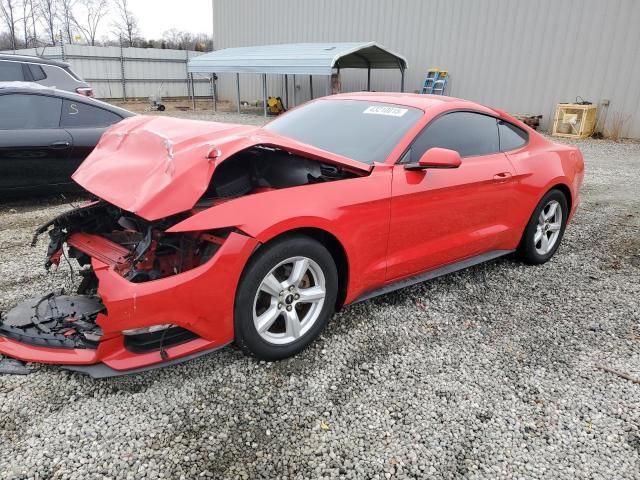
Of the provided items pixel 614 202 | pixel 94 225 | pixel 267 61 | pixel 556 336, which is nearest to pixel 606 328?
pixel 556 336

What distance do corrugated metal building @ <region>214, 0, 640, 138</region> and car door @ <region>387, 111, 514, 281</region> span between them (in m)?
11.5

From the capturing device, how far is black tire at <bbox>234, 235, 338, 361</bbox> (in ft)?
8.17

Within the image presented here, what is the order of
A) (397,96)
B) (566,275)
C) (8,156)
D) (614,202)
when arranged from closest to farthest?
(397,96), (566,275), (8,156), (614,202)

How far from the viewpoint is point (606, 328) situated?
336 centimetres

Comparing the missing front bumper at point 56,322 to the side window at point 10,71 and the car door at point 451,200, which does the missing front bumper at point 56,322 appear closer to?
the car door at point 451,200

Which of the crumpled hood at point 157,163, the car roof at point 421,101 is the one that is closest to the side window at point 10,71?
the crumpled hood at point 157,163

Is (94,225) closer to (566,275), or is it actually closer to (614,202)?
(566,275)

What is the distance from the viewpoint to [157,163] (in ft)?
8.60

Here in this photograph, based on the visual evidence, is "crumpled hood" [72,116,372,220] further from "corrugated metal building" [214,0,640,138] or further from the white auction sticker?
"corrugated metal building" [214,0,640,138]

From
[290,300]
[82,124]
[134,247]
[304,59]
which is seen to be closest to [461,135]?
[290,300]

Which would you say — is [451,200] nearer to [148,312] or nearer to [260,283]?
[260,283]

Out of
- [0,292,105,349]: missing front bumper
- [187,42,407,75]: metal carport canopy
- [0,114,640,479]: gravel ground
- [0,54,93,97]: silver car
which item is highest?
[187,42,407,75]: metal carport canopy

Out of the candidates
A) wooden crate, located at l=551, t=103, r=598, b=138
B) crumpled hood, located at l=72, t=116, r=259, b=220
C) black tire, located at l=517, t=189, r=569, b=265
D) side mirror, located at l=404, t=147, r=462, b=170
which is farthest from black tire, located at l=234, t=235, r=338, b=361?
wooden crate, located at l=551, t=103, r=598, b=138

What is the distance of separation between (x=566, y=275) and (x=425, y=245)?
170 cm
